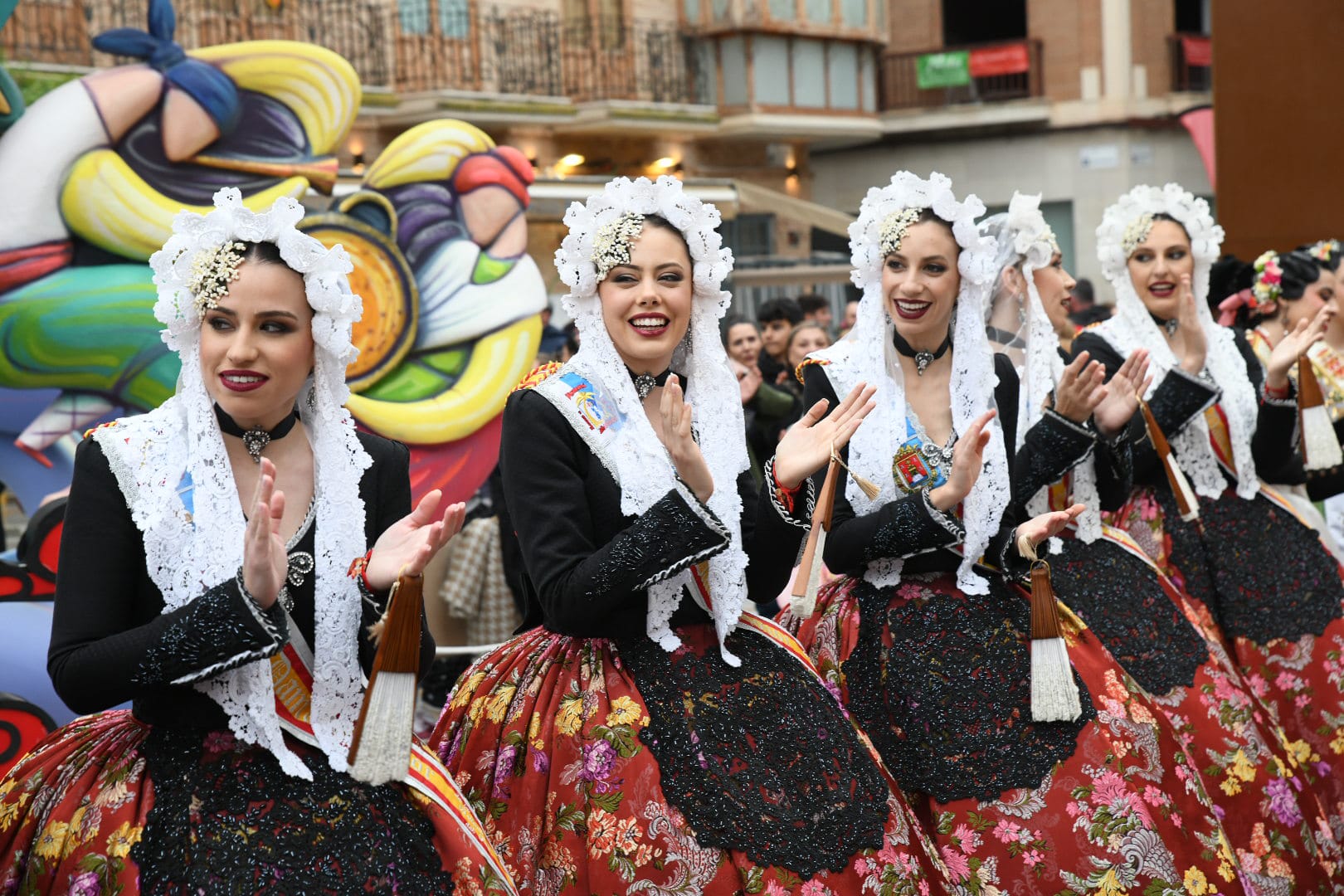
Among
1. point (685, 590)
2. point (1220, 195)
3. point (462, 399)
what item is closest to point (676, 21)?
point (1220, 195)

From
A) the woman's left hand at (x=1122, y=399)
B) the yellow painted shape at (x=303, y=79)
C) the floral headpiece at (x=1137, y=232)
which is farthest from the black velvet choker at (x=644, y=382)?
the yellow painted shape at (x=303, y=79)

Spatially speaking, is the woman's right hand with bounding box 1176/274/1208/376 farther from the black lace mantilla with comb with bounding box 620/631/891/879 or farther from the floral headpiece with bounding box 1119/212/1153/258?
the black lace mantilla with comb with bounding box 620/631/891/879

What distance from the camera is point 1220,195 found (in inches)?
348

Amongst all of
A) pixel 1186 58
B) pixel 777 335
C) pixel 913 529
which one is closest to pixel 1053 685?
pixel 913 529

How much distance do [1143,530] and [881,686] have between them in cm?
158

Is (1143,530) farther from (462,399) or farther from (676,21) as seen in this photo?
(676,21)

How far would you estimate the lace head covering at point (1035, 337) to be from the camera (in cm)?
450

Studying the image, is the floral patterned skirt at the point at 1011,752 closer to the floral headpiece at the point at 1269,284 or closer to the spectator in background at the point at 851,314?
the spectator in background at the point at 851,314

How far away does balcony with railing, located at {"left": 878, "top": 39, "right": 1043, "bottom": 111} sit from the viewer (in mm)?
24000

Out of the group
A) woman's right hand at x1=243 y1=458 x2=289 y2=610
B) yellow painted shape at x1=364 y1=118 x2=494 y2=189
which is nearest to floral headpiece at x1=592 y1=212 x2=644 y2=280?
woman's right hand at x1=243 y1=458 x2=289 y2=610

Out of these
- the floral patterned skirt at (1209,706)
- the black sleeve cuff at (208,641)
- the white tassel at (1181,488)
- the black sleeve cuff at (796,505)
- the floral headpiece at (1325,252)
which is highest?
the floral headpiece at (1325,252)

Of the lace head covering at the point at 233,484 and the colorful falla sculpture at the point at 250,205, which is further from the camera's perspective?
the colorful falla sculpture at the point at 250,205

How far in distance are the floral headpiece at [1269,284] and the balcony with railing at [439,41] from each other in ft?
37.6

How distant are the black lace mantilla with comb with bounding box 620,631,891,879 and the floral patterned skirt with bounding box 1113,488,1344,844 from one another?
6.61 ft
